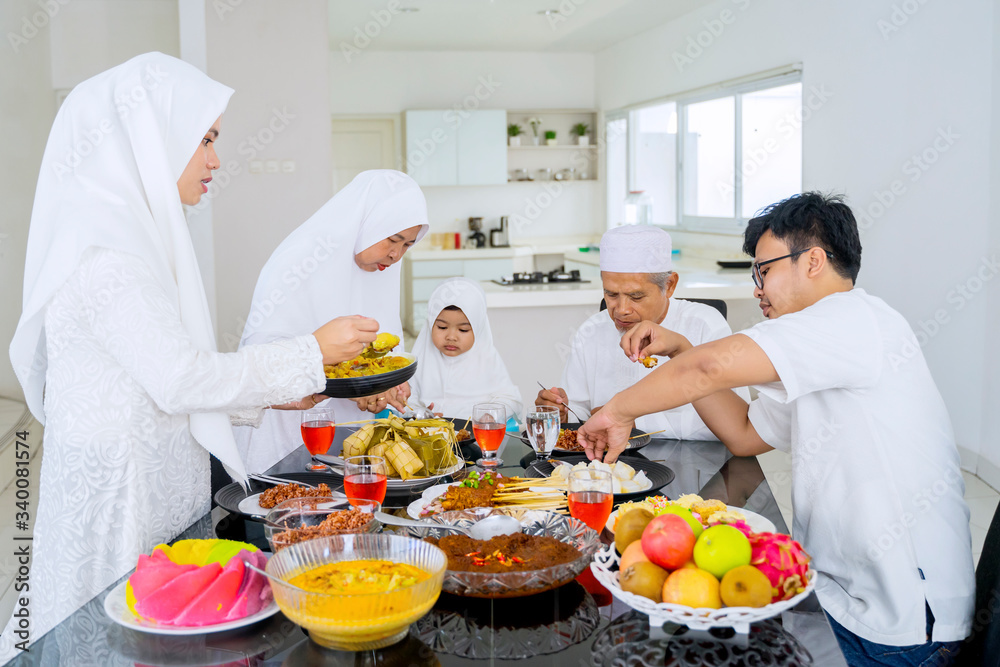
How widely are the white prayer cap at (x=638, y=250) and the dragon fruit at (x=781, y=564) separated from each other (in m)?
1.54

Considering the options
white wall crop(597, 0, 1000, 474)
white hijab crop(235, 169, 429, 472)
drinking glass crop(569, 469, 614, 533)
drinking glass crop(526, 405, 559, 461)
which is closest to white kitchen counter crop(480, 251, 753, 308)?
white wall crop(597, 0, 1000, 474)

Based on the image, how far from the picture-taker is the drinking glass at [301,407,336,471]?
1.68 meters

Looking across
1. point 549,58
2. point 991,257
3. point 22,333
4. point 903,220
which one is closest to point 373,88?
point 549,58

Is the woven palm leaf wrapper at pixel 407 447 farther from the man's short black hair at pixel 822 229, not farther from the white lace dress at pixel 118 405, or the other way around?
the man's short black hair at pixel 822 229

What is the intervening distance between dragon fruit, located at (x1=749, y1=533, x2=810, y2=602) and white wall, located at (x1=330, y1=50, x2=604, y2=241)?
8133mm

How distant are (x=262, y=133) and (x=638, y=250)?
3.19 m

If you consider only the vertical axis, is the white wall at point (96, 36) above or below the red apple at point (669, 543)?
above

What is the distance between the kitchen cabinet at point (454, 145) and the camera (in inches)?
341

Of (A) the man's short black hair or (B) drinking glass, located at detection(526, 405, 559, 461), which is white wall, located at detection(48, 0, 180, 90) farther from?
(A) the man's short black hair

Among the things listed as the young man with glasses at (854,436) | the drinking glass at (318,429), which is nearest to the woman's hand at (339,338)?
the drinking glass at (318,429)

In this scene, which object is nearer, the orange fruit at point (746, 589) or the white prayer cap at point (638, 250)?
the orange fruit at point (746, 589)

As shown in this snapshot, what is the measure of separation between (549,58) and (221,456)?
833cm

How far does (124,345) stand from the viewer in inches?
55.5

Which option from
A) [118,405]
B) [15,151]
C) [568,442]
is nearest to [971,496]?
[568,442]
